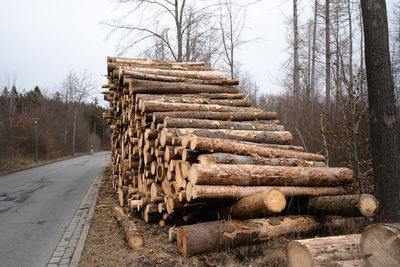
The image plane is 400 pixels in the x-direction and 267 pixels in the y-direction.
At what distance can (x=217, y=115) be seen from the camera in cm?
702

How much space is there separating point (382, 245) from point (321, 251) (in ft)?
1.91

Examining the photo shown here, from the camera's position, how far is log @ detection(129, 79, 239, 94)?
293 inches

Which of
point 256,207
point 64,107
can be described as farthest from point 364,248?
point 64,107

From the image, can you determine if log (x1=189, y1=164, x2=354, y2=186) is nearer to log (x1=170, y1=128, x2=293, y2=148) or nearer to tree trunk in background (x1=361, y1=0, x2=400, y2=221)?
tree trunk in background (x1=361, y1=0, x2=400, y2=221)

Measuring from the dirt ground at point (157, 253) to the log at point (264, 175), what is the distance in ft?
3.01

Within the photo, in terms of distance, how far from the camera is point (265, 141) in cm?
654

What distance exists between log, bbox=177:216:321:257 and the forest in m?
21.2

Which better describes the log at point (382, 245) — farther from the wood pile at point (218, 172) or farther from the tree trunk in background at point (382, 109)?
the tree trunk in background at point (382, 109)

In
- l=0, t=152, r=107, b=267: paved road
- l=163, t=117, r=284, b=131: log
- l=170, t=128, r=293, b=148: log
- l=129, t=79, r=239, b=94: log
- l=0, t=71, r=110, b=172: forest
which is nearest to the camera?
l=0, t=152, r=107, b=267: paved road

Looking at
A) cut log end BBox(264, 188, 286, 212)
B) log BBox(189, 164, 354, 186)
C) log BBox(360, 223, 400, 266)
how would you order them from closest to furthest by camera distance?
log BBox(360, 223, 400, 266)
cut log end BBox(264, 188, 286, 212)
log BBox(189, 164, 354, 186)

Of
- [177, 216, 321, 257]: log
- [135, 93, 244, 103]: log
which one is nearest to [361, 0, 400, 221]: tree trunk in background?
[177, 216, 321, 257]: log

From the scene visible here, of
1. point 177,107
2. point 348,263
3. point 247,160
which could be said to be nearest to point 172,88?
point 177,107

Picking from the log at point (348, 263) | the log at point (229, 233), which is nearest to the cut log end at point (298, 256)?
the log at point (348, 263)

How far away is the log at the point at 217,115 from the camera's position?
6359mm
